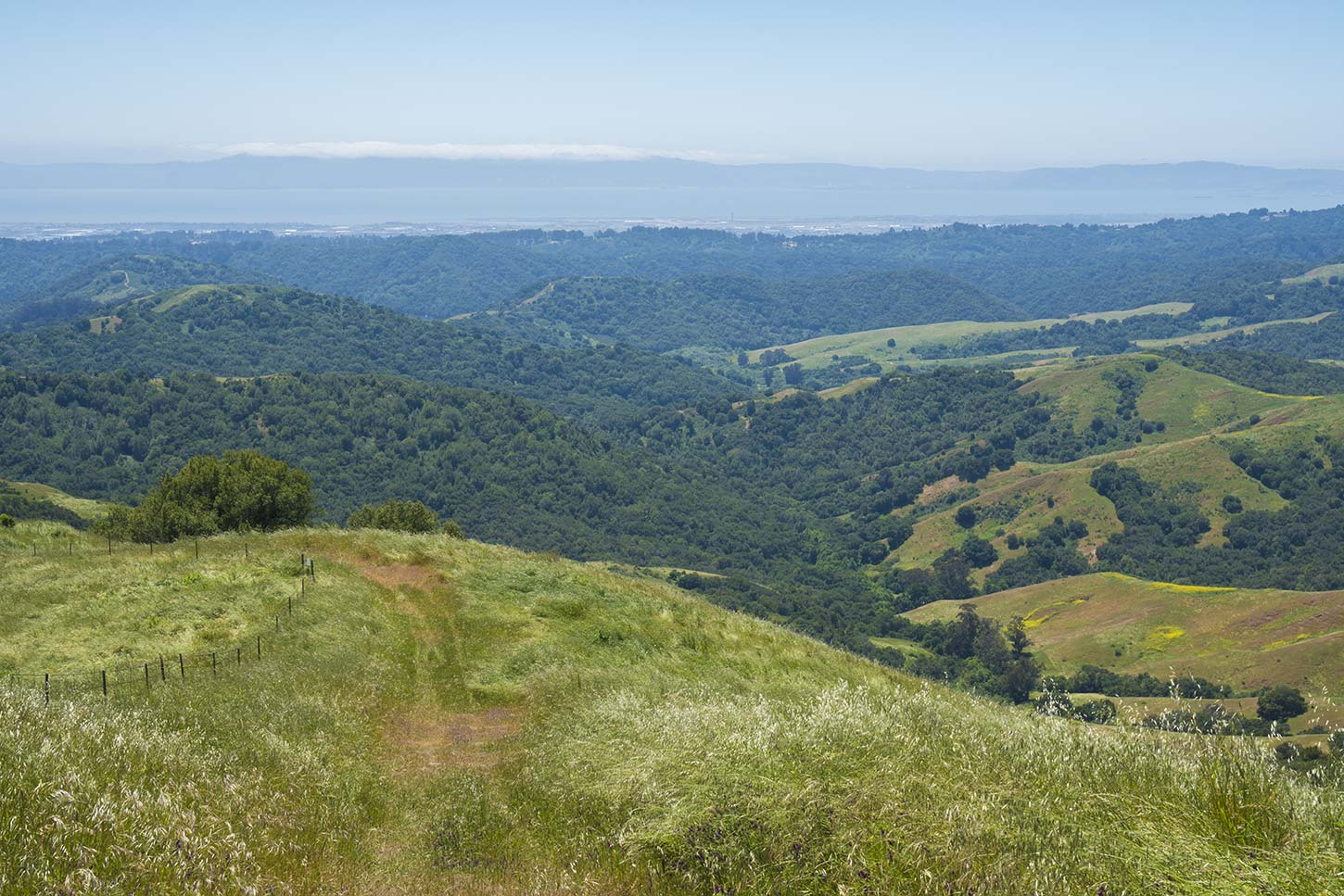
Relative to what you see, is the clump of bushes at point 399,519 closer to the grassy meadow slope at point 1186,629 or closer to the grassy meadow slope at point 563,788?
the grassy meadow slope at point 563,788

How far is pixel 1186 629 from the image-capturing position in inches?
4198

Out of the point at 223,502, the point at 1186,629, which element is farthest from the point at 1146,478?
the point at 223,502

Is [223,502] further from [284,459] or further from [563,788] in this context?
[284,459]

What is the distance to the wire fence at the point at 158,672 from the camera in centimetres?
2006

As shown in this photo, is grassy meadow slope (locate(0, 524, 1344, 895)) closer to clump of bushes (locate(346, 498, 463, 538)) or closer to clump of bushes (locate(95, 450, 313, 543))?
clump of bushes (locate(95, 450, 313, 543))

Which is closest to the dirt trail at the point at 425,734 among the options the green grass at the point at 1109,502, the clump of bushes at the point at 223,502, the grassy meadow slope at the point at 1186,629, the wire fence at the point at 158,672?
the wire fence at the point at 158,672

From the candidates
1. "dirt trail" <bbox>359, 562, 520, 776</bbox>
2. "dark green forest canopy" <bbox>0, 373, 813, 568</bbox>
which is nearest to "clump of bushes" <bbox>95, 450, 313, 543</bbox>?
"dirt trail" <bbox>359, 562, 520, 776</bbox>

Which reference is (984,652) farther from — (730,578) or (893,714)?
(893,714)

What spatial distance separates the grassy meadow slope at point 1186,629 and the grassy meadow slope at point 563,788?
71045 mm

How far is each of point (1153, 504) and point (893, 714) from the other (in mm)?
169307

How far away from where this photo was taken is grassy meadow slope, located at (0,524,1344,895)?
412 inches

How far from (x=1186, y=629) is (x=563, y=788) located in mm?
111535

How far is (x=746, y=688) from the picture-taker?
2711cm

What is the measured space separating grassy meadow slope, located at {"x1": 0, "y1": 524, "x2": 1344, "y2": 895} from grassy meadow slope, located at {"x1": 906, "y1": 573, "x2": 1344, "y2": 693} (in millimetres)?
71045
